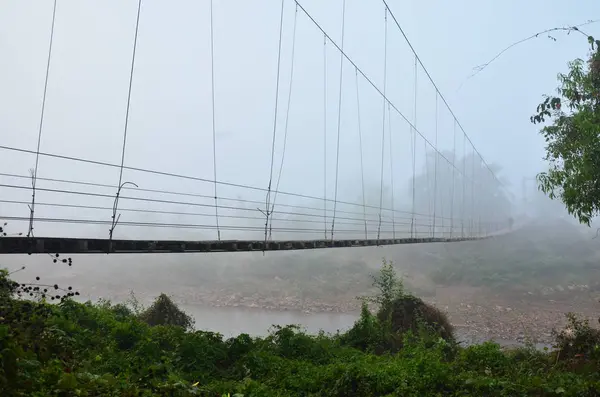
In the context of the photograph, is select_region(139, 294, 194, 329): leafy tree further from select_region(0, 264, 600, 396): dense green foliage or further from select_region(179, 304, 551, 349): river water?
select_region(179, 304, 551, 349): river water

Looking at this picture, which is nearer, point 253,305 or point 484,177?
point 253,305

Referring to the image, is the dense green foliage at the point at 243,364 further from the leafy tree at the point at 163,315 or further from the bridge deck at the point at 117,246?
the leafy tree at the point at 163,315

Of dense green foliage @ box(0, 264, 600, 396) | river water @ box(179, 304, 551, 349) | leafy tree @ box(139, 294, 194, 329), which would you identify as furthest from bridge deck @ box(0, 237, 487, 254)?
river water @ box(179, 304, 551, 349)

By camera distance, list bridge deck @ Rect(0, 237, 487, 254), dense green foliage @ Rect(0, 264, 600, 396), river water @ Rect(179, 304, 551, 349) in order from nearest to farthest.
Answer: dense green foliage @ Rect(0, 264, 600, 396), bridge deck @ Rect(0, 237, 487, 254), river water @ Rect(179, 304, 551, 349)

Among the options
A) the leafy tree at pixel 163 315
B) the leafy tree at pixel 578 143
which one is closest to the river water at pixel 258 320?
the leafy tree at pixel 163 315

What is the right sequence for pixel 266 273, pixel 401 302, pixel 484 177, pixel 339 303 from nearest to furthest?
pixel 401 302
pixel 339 303
pixel 266 273
pixel 484 177

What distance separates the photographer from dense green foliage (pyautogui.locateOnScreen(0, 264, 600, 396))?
125 inches

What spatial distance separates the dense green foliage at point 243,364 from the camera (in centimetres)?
319

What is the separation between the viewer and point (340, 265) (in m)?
28.1

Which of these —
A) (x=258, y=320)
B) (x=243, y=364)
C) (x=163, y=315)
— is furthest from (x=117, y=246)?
(x=258, y=320)

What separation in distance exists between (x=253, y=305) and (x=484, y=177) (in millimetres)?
40358

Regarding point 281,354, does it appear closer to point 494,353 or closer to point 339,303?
point 494,353

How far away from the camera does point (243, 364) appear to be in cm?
543

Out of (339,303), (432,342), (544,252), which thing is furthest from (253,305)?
(544,252)
